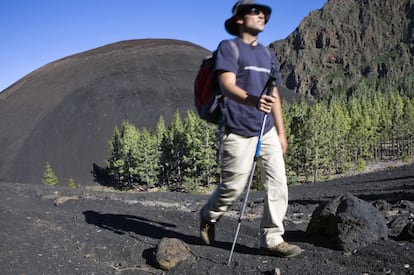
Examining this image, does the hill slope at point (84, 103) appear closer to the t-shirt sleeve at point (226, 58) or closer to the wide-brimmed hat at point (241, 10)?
the wide-brimmed hat at point (241, 10)

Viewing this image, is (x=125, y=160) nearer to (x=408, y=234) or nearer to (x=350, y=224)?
(x=350, y=224)

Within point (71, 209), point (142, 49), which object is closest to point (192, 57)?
point (142, 49)

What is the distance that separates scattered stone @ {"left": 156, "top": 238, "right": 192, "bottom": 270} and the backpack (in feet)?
5.02

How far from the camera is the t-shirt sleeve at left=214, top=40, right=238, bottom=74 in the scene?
3.93m

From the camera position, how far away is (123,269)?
14.9ft

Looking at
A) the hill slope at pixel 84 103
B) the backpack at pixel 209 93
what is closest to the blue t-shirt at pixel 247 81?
the backpack at pixel 209 93

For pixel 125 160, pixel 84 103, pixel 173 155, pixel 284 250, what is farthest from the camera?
pixel 84 103

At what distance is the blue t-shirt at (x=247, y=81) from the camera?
4109 mm

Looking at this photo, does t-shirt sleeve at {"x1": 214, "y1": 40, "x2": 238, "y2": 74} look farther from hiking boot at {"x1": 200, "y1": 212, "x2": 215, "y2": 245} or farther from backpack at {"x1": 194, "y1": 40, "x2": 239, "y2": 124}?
hiking boot at {"x1": 200, "y1": 212, "x2": 215, "y2": 245}

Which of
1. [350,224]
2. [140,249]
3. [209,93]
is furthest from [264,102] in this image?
[140,249]

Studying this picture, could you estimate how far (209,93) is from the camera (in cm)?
425

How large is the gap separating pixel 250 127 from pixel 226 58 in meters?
0.80

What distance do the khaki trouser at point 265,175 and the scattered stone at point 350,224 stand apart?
0.75 m

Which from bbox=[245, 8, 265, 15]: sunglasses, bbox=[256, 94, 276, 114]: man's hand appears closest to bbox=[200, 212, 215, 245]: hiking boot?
bbox=[256, 94, 276, 114]: man's hand
